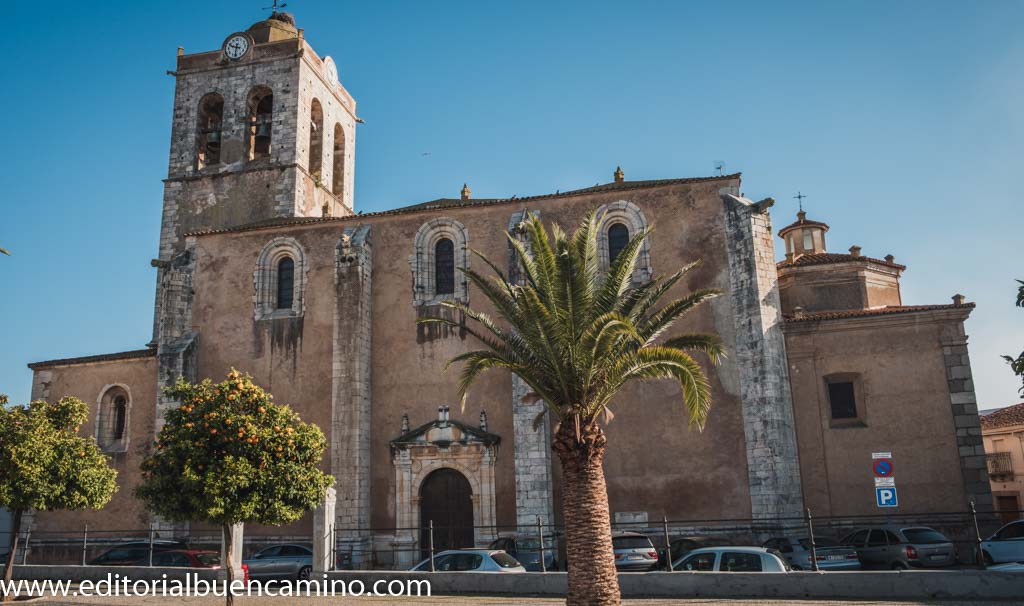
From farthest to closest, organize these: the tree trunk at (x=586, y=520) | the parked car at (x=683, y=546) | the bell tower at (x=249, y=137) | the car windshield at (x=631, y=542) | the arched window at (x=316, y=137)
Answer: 1. the arched window at (x=316, y=137)
2. the bell tower at (x=249, y=137)
3. the parked car at (x=683, y=546)
4. the car windshield at (x=631, y=542)
5. the tree trunk at (x=586, y=520)

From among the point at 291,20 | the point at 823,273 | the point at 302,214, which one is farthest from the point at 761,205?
the point at 291,20

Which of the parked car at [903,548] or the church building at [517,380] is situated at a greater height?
the church building at [517,380]

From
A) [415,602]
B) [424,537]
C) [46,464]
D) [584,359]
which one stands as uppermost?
[584,359]

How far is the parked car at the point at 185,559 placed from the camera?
18422mm

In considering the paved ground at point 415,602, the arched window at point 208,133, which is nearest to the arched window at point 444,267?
the paved ground at point 415,602

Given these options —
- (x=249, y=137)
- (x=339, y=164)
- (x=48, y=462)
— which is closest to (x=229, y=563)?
(x=48, y=462)

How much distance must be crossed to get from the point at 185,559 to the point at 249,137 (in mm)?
17697

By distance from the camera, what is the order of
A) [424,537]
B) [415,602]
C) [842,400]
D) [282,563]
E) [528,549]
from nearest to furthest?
[415,602] < [282,563] < [528,549] < [842,400] < [424,537]

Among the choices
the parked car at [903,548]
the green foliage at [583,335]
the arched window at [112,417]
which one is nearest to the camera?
the green foliage at [583,335]

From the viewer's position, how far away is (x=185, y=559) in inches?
730

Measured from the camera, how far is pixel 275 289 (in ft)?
80.9

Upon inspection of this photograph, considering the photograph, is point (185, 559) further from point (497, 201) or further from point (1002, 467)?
point (1002, 467)

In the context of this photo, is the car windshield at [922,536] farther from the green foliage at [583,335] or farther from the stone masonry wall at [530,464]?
the stone masonry wall at [530,464]

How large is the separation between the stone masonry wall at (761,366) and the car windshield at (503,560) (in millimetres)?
6589
